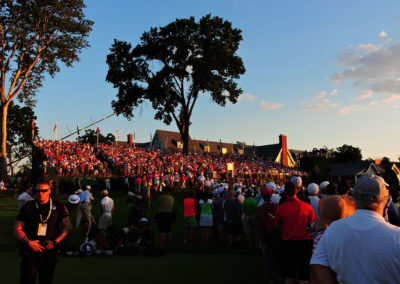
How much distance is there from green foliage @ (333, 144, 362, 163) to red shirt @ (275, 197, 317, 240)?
3101 inches

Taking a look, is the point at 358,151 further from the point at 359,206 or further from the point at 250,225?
the point at 359,206

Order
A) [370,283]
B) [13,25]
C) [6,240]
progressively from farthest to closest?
[13,25]
[6,240]
[370,283]

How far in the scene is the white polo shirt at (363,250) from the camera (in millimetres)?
2115

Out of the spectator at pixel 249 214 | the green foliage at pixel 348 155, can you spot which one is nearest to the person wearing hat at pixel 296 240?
the spectator at pixel 249 214

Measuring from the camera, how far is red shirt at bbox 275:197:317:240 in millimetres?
5457

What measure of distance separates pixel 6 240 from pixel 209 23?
31295 millimetres

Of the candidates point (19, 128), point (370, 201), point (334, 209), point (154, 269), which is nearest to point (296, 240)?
point (334, 209)

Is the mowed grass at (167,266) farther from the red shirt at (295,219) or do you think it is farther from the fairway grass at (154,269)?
the red shirt at (295,219)

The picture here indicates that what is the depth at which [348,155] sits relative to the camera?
7919cm

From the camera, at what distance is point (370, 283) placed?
2139 mm

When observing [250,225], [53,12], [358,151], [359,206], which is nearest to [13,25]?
[53,12]

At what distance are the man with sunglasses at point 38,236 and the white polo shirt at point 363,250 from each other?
3737 millimetres

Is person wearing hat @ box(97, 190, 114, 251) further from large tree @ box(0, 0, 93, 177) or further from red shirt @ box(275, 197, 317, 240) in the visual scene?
large tree @ box(0, 0, 93, 177)

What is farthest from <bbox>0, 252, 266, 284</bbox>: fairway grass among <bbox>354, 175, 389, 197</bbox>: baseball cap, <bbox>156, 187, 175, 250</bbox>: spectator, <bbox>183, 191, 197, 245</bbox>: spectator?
<bbox>354, 175, 389, 197</bbox>: baseball cap
